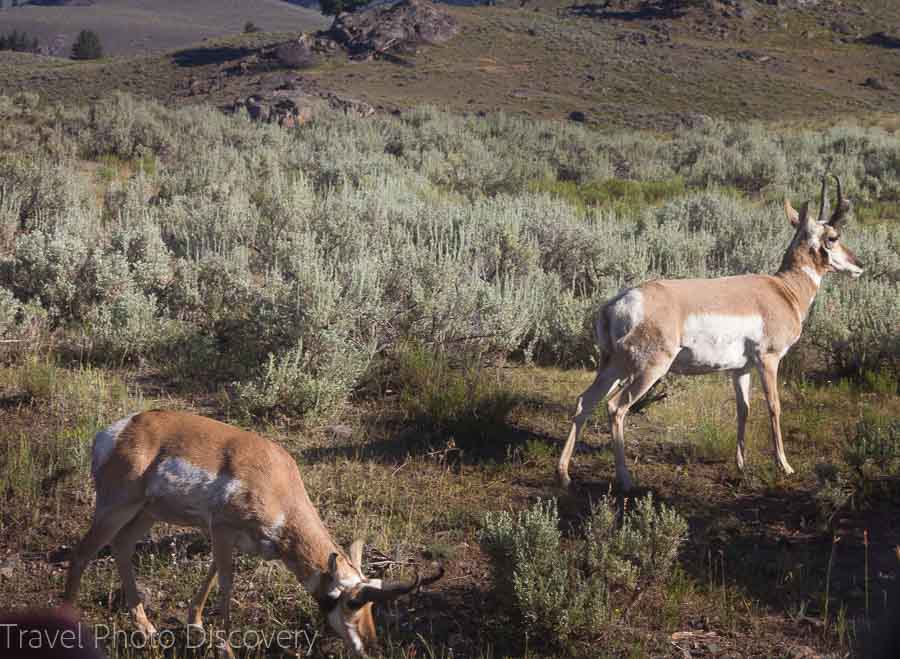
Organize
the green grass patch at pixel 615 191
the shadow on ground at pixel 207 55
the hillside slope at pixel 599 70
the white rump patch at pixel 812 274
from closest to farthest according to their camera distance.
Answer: the white rump patch at pixel 812 274, the green grass patch at pixel 615 191, the hillside slope at pixel 599 70, the shadow on ground at pixel 207 55

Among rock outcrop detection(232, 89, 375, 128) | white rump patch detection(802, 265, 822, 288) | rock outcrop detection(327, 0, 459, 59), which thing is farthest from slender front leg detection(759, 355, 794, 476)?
rock outcrop detection(327, 0, 459, 59)

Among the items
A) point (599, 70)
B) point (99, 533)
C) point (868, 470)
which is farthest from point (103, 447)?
point (599, 70)

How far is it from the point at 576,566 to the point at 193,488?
195 centimetres

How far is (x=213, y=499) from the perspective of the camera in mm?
3588

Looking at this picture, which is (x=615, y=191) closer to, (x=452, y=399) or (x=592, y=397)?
(x=452, y=399)

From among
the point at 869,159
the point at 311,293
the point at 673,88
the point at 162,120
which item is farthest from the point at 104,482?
the point at 673,88

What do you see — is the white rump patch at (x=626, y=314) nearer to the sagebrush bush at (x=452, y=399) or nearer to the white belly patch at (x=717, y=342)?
the white belly patch at (x=717, y=342)

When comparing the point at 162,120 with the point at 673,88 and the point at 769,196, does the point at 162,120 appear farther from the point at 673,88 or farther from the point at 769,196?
the point at 673,88

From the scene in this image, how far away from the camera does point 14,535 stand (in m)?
4.62

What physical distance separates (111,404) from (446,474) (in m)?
2.57

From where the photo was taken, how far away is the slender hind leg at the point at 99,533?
142 inches

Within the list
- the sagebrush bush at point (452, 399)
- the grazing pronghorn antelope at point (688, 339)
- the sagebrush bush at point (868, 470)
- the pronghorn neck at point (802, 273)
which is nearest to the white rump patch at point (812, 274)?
the pronghorn neck at point (802, 273)

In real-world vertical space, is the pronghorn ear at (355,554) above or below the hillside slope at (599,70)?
below

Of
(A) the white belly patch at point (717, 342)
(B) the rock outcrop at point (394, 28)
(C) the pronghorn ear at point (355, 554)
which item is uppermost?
(B) the rock outcrop at point (394, 28)
